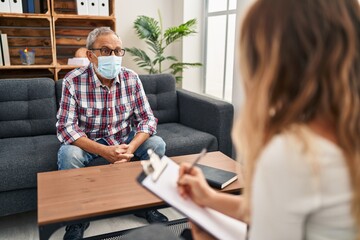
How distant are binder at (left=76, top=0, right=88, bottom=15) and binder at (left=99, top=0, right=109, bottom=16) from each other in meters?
0.11

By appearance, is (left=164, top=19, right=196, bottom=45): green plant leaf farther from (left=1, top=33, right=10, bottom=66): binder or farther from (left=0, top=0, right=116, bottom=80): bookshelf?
(left=1, top=33, right=10, bottom=66): binder

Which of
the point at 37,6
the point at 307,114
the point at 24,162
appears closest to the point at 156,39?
the point at 37,6

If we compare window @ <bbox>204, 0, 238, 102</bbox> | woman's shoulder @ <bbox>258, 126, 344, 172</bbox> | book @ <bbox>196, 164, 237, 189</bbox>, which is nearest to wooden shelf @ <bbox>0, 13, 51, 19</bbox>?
window @ <bbox>204, 0, 238, 102</bbox>

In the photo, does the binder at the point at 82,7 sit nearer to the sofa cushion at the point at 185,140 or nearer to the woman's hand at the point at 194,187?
the sofa cushion at the point at 185,140

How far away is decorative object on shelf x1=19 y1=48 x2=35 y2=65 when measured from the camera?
268 centimetres

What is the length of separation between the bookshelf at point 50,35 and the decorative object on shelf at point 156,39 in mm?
268

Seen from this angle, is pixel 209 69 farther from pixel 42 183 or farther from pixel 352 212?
pixel 352 212

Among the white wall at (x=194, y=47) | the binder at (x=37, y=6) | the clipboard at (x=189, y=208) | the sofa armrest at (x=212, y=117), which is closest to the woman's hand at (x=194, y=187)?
the clipboard at (x=189, y=208)

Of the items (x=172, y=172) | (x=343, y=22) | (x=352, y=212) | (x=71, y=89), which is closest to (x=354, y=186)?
(x=352, y=212)

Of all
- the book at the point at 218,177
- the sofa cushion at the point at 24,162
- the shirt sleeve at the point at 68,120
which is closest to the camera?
the book at the point at 218,177

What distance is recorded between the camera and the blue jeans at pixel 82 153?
1687 mm

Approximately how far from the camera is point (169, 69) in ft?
11.1

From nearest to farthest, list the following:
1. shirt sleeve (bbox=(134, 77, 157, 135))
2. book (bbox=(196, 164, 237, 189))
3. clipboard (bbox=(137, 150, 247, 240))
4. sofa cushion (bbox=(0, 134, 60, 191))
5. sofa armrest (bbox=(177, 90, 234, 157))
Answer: clipboard (bbox=(137, 150, 247, 240)), book (bbox=(196, 164, 237, 189)), sofa cushion (bbox=(0, 134, 60, 191)), shirt sleeve (bbox=(134, 77, 157, 135)), sofa armrest (bbox=(177, 90, 234, 157))

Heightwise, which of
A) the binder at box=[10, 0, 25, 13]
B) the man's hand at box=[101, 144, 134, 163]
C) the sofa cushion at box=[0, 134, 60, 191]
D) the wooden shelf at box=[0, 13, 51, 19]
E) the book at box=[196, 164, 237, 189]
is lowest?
the sofa cushion at box=[0, 134, 60, 191]
